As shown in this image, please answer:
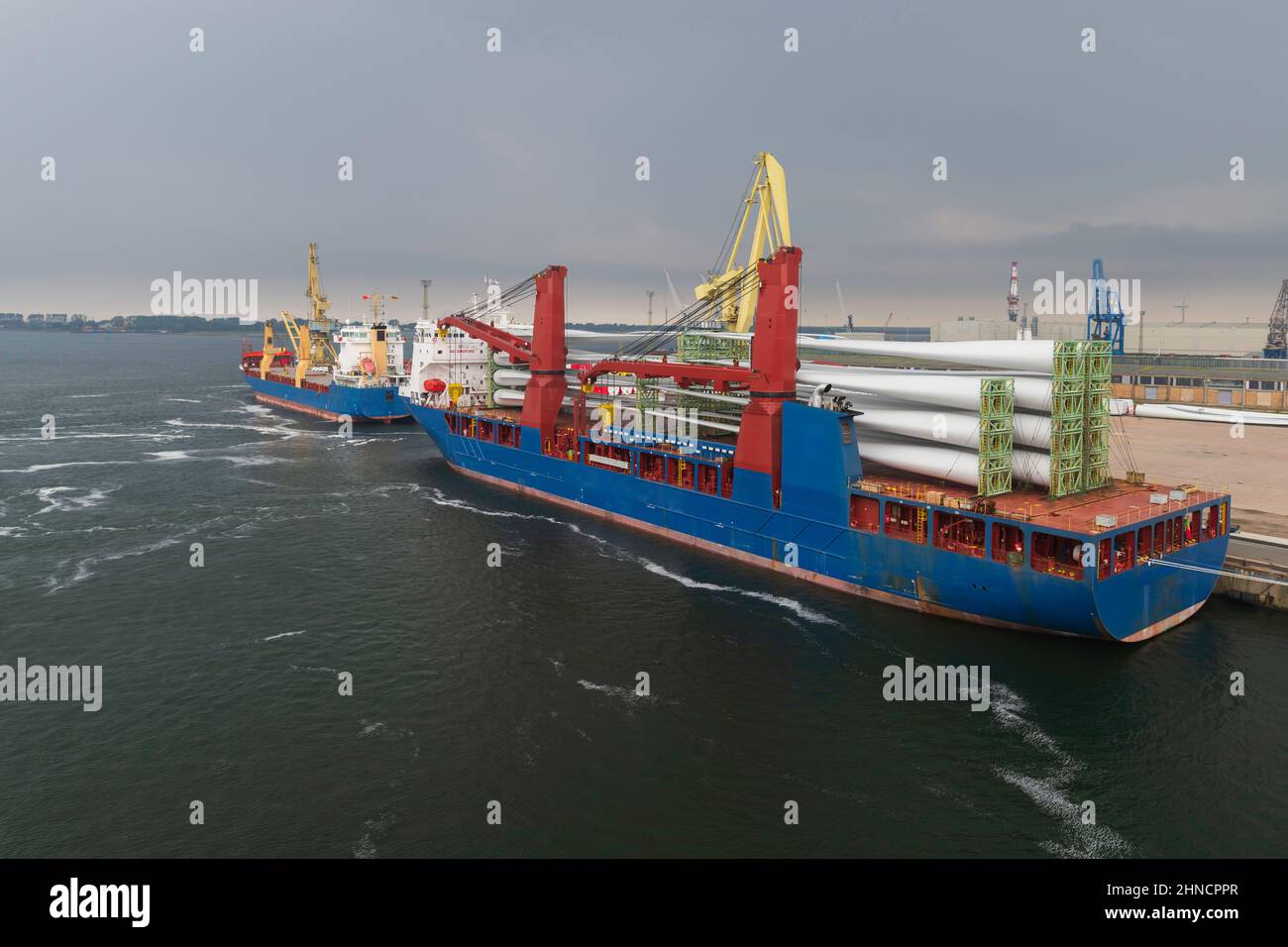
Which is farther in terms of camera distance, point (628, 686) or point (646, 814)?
point (628, 686)

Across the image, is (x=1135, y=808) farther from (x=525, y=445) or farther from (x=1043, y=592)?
(x=525, y=445)

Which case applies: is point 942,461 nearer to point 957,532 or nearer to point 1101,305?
point 957,532

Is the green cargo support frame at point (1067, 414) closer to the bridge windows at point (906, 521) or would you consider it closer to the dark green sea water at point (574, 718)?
the bridge windows at point (906, 521)

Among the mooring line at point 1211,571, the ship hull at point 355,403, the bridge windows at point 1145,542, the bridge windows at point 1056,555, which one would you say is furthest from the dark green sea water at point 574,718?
the ship hull at point 355,403

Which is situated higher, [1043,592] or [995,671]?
[1043,592]
